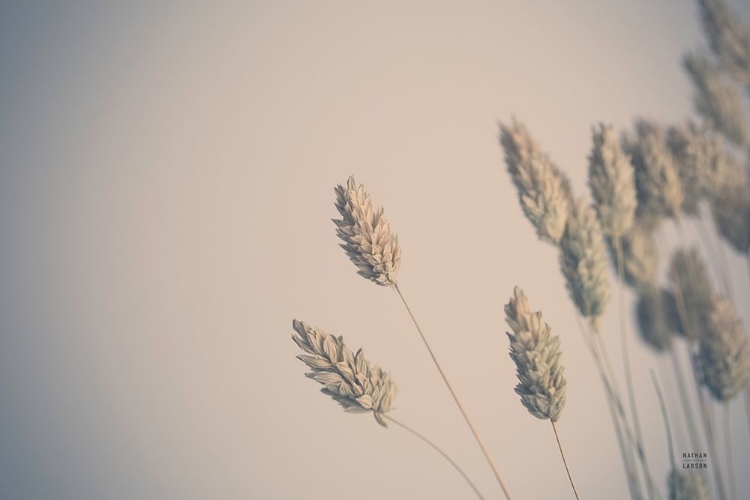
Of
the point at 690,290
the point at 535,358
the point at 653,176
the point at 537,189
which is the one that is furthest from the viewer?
the point at 690,290

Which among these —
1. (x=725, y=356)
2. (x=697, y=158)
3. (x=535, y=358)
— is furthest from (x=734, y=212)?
(x=535, y=358)

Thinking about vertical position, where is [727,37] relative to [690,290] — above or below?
above

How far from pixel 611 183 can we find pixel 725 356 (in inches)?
17.8

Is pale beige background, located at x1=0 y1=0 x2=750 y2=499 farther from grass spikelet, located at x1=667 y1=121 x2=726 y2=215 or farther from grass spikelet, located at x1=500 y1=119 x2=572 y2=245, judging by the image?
grass spikelet, located at x1=667 y1=121 x2=726 y2=215

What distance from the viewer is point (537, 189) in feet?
2.19

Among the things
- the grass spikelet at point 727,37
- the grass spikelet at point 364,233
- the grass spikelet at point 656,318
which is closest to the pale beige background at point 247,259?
the grass spikelet at point 656,318

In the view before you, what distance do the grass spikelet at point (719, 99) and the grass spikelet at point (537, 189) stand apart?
710mm

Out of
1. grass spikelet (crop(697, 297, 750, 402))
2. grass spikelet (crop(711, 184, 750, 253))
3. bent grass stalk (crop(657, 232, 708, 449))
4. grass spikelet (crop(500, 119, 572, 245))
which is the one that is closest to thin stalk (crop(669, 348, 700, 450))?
bent grass stalk (crop(657, 232, 708, 449))

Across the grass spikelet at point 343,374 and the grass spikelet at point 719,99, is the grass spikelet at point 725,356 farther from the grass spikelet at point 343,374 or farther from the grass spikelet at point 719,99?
the grass spikelet at point 343,374

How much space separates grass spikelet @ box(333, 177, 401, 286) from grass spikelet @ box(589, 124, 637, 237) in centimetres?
51

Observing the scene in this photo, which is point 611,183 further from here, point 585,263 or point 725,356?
point 725,356

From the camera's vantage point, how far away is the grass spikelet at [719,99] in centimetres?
96

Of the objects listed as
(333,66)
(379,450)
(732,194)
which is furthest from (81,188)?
(732,194)

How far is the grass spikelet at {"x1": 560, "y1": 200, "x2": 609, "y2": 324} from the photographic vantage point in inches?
26.4
